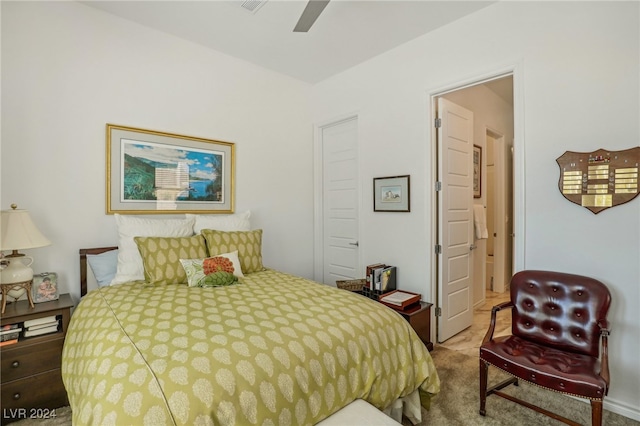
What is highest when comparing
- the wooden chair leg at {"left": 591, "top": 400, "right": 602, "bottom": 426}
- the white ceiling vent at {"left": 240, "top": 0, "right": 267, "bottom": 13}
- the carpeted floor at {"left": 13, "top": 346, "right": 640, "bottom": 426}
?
the white ceiling vent at {"left": 240, "top": 0, "right": 267, "bottom": 13}

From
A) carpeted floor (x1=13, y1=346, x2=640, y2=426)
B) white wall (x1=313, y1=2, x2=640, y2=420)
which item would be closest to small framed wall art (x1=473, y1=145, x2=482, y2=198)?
white wall (x1=313, y1=2, x2=640, y2=420)

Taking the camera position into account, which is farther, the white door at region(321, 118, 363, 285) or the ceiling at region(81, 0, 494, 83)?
the white door at region(321, 118, 363, 285)

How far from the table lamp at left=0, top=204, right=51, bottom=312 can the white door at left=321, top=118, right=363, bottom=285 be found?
2.75m

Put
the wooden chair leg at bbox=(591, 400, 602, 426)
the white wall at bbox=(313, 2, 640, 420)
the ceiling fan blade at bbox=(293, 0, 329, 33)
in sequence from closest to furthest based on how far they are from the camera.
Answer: the wooden chair leg at bbox=(591, 400, 602, 426)
the ceiling fan blade at bbox=(293, 0, 329, 33)
the white wall at bbox=(313, 2, 640, 420)

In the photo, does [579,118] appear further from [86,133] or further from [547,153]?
[86,133]

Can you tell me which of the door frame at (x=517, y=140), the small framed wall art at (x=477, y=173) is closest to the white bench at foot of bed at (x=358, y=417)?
the door frame at (x=517, y=140)

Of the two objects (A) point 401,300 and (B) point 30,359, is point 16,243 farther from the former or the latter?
(A) point 401,300

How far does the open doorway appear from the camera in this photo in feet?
13.3

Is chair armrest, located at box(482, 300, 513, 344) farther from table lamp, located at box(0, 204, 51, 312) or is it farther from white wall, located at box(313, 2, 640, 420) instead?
table lamp, located at box(0, 204, 51, 312)

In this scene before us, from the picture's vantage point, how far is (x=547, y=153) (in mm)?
2225

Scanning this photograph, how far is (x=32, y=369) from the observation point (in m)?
1.95

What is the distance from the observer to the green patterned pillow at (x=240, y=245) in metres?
2.65

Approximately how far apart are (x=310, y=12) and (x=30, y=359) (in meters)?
2.76

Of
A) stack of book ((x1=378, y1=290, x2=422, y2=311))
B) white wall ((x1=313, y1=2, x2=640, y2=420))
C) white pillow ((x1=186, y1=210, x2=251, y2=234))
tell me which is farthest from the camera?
white pillow ((x1=186, y1=210, x2=251, y2=234))
